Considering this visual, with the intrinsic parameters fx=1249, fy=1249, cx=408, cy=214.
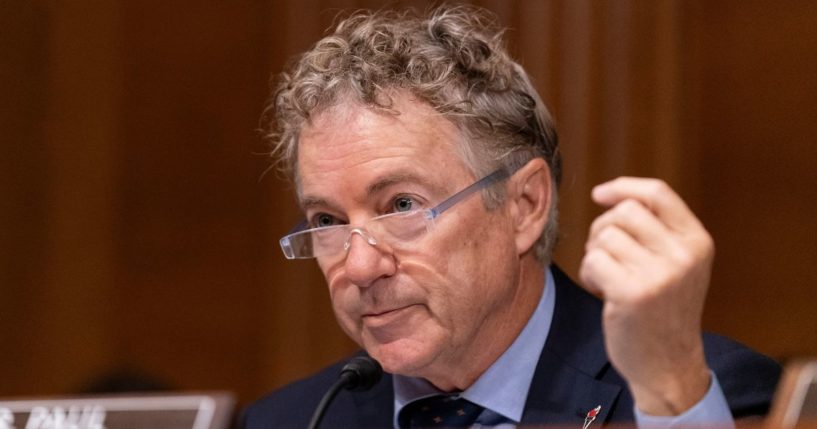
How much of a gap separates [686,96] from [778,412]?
1.95 m

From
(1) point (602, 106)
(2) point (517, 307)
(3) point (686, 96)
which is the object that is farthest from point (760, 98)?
(2) point (517, 307)

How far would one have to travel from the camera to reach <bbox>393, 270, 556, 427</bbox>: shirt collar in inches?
86.3

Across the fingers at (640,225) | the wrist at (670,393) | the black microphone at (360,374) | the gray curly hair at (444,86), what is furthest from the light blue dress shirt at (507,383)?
the fingers at (640,225)

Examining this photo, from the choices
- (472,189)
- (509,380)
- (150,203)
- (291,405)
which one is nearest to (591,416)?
(509,380)

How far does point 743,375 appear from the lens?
6.57 ft

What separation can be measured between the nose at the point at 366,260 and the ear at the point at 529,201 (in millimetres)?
280

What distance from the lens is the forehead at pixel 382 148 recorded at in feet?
6.95

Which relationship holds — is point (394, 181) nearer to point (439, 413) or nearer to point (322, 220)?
point (322, 220)

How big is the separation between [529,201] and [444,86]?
0.28 meters

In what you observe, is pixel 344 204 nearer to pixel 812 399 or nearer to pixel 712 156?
pixel 812 399

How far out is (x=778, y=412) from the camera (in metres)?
1.37

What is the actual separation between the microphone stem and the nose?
175 mm

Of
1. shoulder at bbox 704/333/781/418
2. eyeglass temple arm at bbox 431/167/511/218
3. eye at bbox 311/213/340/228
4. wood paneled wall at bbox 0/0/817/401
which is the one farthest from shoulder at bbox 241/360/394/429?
wood paneled wall at bbox 0/0/817/401

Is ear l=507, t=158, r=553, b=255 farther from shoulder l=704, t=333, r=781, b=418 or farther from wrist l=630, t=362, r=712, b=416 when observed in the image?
wrist l=630, t=362, r=712, b=416
